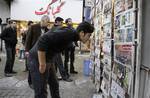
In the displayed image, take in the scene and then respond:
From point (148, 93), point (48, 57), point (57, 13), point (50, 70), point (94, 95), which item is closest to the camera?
point (148, 93)

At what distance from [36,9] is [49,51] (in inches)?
865

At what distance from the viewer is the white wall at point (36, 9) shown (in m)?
26.9

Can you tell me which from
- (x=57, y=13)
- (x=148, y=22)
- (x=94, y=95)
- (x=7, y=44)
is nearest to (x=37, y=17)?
(x=57, y=13)

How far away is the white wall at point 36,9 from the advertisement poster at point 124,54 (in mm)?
20749

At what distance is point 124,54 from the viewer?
5559 mm

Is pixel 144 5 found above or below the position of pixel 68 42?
above

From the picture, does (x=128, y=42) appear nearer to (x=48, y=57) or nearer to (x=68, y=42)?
(x=68, y=42)

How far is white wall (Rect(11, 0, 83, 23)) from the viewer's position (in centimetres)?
2692

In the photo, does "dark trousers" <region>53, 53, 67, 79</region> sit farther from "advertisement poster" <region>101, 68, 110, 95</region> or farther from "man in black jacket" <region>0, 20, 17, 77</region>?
"advertisement poster" <region>101, 68, 110, 95</region>

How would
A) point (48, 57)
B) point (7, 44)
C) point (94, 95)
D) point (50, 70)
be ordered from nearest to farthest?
point (48, 57)
point (50, 70)
point (94, 95)
point (7, 44)

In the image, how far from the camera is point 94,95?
9.02 meters

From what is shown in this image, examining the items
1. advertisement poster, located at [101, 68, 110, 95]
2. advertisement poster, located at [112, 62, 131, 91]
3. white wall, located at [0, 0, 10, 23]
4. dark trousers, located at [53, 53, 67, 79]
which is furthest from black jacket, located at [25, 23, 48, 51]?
white wall, located at [0, 0, 10, 23]

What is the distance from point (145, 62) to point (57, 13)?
2242 cm

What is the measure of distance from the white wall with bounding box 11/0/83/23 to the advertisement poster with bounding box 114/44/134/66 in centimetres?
2075
